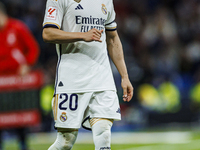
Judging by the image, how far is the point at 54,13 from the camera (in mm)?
3473

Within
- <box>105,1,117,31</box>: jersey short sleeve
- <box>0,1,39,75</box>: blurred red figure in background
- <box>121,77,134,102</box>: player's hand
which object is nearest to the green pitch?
<box>0,1,39,75</box>: blurred red figure in background

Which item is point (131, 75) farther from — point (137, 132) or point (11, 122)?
point (11, 122)

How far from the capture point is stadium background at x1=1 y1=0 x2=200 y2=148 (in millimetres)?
10742

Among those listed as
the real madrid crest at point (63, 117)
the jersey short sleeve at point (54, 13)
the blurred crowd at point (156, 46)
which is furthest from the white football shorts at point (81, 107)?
the blurred crowd at point (156, 46)

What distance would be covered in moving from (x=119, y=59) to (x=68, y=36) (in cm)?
75

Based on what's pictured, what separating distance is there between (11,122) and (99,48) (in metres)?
3.48

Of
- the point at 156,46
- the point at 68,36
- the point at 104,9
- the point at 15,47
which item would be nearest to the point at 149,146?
the point at 15,47

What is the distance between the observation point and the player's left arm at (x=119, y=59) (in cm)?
384

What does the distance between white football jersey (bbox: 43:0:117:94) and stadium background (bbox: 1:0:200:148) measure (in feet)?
20.5

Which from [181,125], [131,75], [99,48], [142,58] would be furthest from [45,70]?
Answer: [99,48]

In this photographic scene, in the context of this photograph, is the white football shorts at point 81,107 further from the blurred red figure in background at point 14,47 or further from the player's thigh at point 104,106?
the blurred red figure in background at point 14,47

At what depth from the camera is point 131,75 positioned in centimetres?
1148

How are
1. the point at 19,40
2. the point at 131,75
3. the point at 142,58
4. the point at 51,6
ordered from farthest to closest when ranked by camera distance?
the point at 142,58 → the point at 131,75 → the point at 19,40 → the point at 51,6

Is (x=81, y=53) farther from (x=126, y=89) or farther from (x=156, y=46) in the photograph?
(x=156, y=46)
